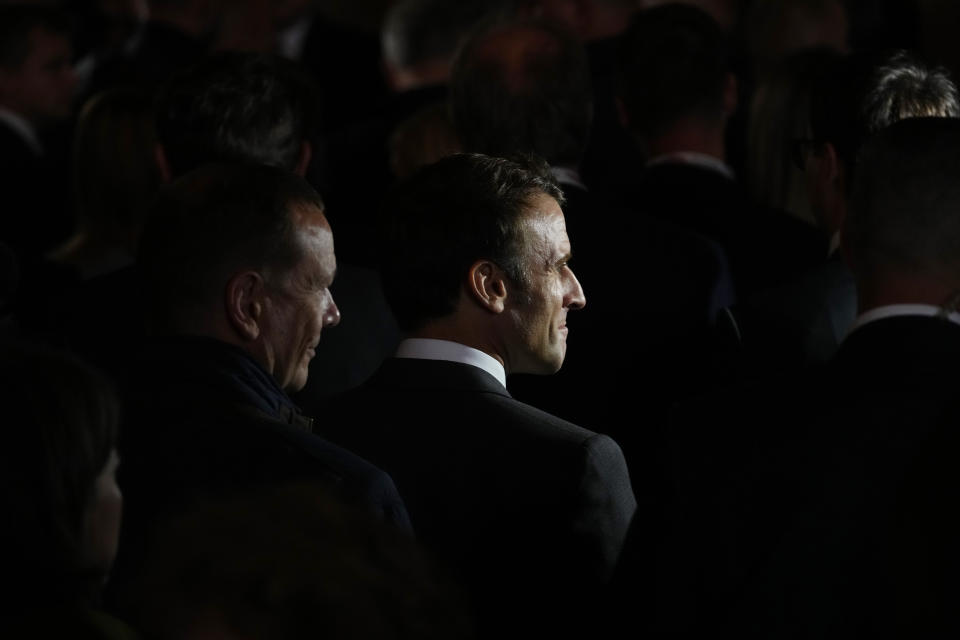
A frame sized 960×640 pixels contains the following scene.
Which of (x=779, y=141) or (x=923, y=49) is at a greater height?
(x=779, y=141)

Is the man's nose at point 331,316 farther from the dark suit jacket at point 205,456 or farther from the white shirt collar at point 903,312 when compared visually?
the white shirt collar at point 903,312

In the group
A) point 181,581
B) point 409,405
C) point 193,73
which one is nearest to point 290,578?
point 181,581

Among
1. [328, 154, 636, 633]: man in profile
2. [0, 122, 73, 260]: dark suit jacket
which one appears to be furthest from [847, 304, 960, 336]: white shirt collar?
[0, 122, 73, 260]: dark suit jacket

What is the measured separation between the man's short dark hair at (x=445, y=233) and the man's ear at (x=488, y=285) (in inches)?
0.5

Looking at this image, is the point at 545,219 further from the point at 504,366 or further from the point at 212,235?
the point at 212,235

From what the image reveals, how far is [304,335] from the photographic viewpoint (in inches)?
117

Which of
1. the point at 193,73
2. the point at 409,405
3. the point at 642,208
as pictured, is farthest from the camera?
the point at 642,208

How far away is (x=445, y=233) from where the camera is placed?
2.97 meters

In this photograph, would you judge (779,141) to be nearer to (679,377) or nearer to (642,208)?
(642,208)

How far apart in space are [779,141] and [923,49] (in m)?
2.86

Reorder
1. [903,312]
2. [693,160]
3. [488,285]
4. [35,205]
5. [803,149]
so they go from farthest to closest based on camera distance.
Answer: [35,205] → [693,160] → [803,149] → [488,285] → [903,312]

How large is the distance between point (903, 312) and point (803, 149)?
144 centimetres

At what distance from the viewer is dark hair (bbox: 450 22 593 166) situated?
391 cm

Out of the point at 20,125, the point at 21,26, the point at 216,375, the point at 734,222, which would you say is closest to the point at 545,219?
the point at 216,375
